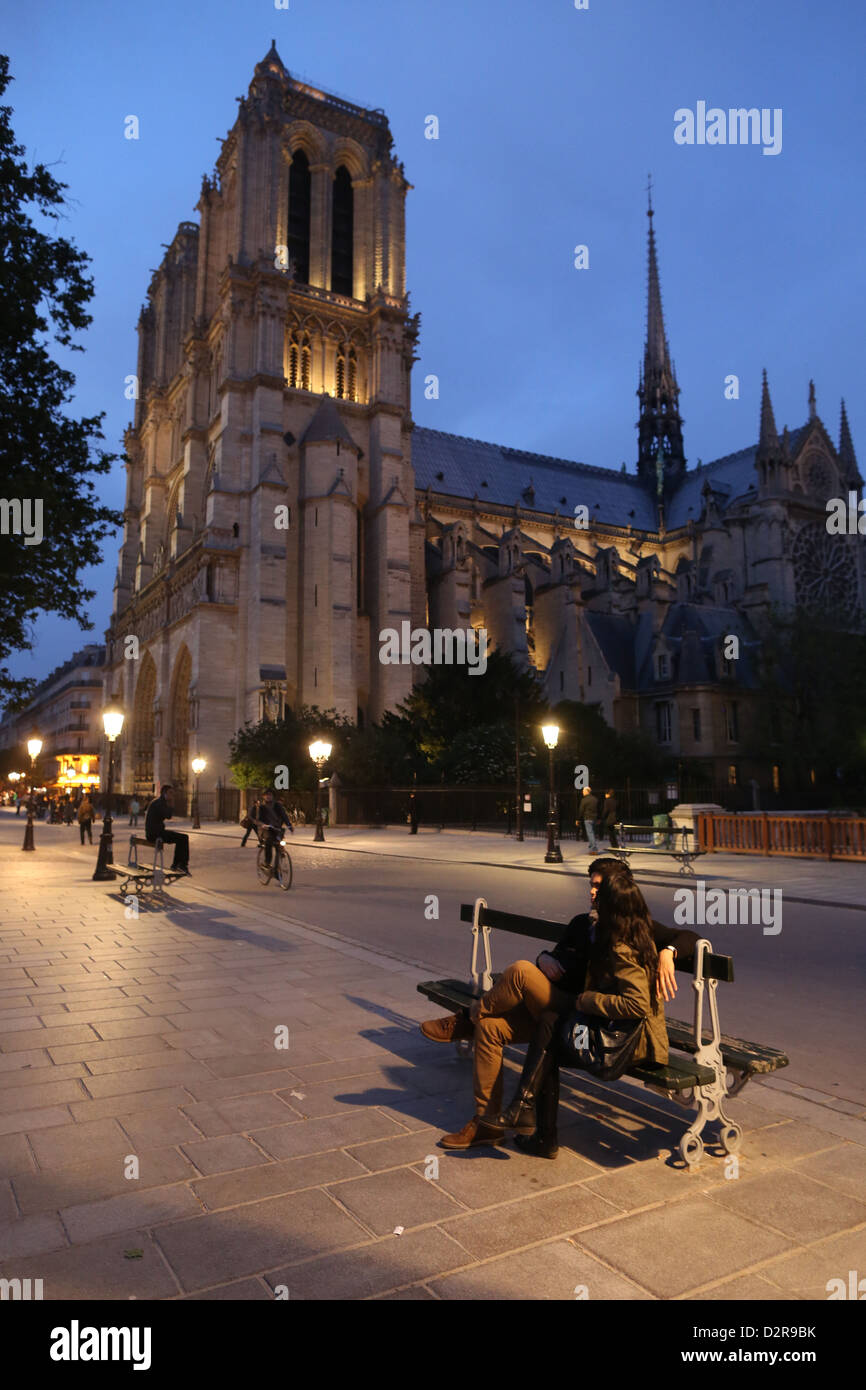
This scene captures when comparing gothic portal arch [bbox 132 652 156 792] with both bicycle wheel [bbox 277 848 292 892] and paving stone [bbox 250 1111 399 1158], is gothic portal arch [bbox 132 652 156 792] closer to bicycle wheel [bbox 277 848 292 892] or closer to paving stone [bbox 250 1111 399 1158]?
bicycle wheel [bbox 277 848 292 892]

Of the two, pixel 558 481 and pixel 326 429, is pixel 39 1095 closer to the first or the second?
pixel 326 429

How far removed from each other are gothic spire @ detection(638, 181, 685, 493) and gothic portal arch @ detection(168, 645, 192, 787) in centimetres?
4586

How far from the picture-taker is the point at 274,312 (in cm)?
4341

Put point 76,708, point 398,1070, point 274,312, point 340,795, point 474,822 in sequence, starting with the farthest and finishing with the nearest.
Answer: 1. point 76,708
2. point 274,312
3. point 340,795
4. point 474,822
5. point 398,1070

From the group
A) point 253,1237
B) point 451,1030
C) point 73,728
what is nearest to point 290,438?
point 451,1030

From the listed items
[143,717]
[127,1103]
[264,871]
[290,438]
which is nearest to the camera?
[127,1103]

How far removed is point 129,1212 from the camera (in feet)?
10.3

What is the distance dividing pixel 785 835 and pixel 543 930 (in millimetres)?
16298

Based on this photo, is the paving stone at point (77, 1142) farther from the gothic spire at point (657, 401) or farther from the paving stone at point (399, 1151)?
the gothic spire at point (657, 401)

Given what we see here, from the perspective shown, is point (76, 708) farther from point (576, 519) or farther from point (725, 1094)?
point (725, 1094)

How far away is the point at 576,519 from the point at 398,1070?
61899 mm

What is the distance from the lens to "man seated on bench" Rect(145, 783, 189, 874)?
12297 mm

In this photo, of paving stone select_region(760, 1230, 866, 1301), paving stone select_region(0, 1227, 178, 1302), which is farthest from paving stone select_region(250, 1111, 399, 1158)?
paving stone select_region(760, 1230, 866, 1301)
